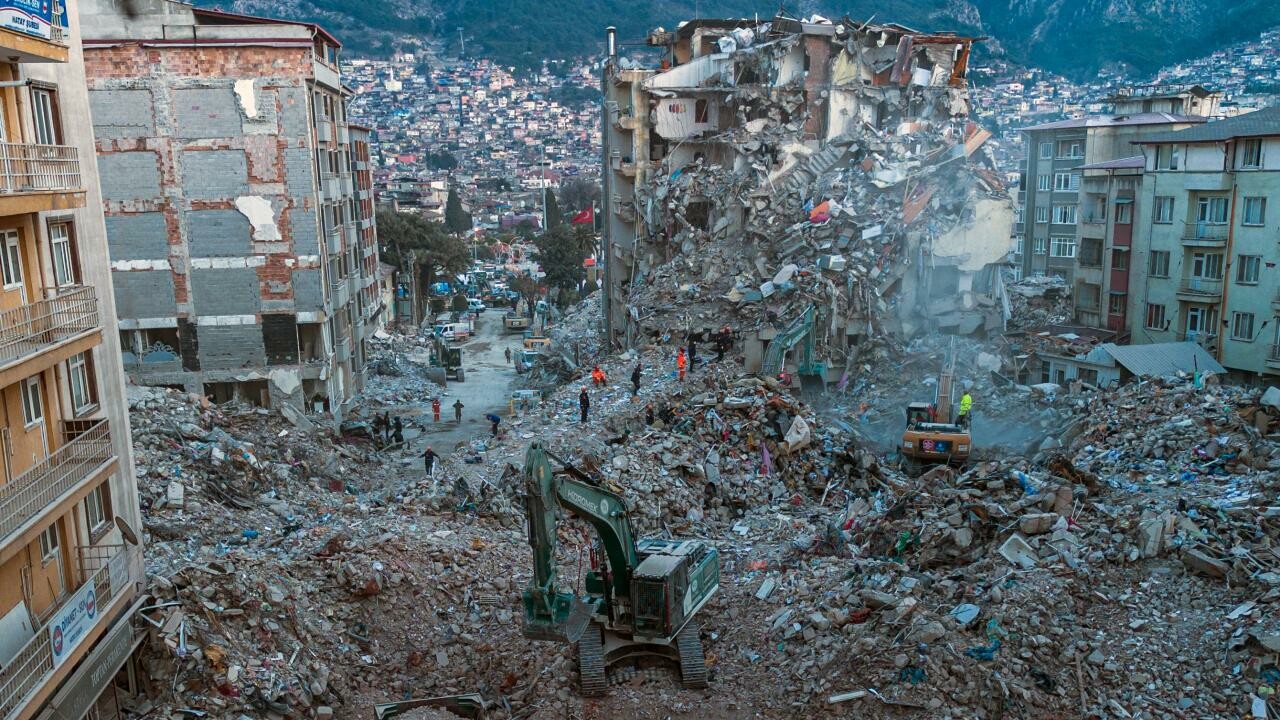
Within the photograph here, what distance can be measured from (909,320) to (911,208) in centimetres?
377

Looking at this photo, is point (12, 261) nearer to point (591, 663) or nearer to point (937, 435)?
point (591, 663)

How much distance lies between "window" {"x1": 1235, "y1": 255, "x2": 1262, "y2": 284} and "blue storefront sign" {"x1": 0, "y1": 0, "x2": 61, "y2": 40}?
2515cm

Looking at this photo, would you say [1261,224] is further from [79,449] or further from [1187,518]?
[79,449]

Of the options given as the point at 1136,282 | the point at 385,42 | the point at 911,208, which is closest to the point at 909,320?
the point at 911,208

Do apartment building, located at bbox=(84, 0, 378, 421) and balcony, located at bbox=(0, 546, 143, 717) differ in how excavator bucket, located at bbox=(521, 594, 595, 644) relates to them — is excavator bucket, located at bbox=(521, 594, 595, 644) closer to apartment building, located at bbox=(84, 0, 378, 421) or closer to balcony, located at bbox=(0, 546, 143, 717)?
balcony, located at bbox=(0, 546, 143, 717)

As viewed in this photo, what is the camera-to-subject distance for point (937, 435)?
19.2 meters

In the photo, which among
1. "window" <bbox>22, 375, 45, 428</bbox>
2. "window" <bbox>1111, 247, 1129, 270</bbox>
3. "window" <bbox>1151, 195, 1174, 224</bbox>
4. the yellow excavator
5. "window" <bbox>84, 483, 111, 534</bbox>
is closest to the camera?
"window" <bbox>22, 375, 45, 428</bbox>

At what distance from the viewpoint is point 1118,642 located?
11.1 metres

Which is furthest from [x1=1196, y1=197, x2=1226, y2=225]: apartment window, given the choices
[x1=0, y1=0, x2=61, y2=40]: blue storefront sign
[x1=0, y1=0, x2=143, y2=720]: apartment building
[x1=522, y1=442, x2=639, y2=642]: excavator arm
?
[x1=0, y1=0, x2=61, y2=40]: blue storefront sign

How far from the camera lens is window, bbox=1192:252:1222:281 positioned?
83.9ft

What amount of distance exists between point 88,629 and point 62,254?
3.90 m

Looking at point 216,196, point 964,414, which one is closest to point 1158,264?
point 964,414

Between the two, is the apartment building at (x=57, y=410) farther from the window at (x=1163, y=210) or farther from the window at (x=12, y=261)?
the window at (x=1163, y=210)

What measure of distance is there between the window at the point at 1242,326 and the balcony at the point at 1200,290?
686 mm
